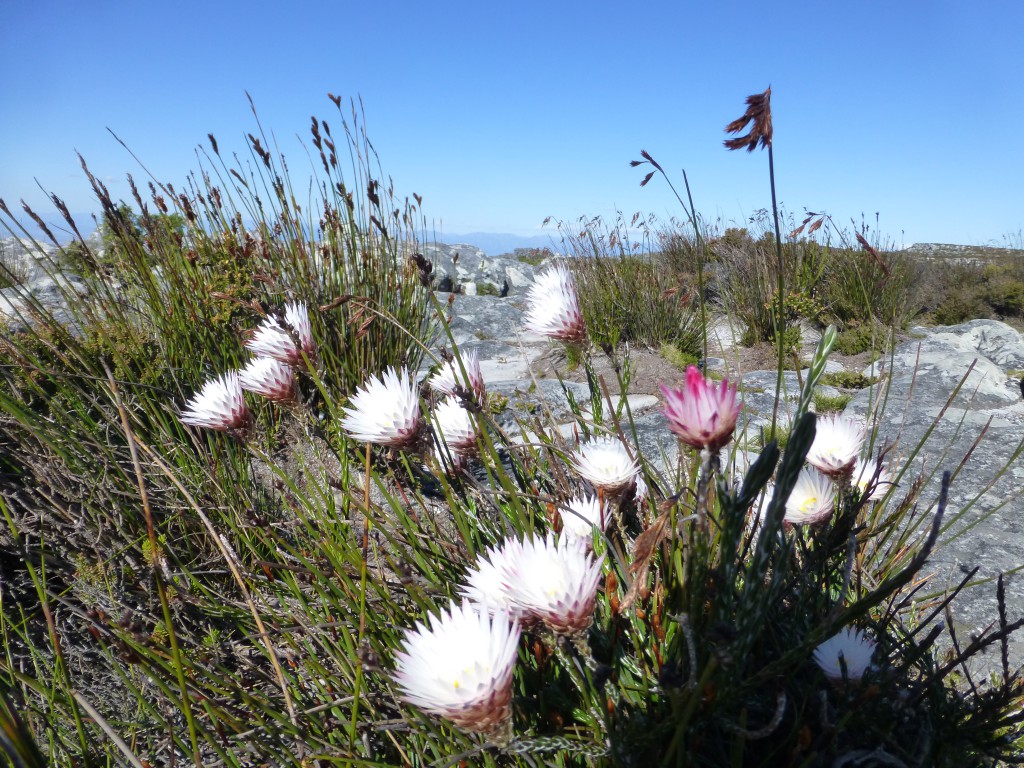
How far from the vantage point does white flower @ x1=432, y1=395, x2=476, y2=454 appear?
4.41 ft

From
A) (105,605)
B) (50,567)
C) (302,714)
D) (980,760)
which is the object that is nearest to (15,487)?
(50,567)

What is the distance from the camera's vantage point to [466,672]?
27.3 inches

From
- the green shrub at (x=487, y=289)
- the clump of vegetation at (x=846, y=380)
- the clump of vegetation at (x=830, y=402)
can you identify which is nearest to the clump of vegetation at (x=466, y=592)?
the clump of vegetation at (x=830, y=402)

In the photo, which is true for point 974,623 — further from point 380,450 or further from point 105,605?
point 105,605

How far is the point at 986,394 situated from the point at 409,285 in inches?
126

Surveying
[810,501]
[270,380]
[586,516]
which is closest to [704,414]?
[586,516]

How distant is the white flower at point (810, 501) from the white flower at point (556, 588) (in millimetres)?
590

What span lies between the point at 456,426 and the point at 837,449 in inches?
33.1

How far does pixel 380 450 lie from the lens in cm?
219

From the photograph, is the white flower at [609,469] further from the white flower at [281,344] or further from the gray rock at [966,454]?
the white flower at [281,344]

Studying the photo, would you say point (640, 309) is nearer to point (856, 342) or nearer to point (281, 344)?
point (856, 342)

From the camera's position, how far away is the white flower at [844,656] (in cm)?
87

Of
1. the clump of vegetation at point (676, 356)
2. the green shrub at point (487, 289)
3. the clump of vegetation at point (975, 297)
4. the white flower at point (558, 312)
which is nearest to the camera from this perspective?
the white flower at point (558, 312)

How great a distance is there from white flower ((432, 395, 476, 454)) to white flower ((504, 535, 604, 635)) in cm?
58
